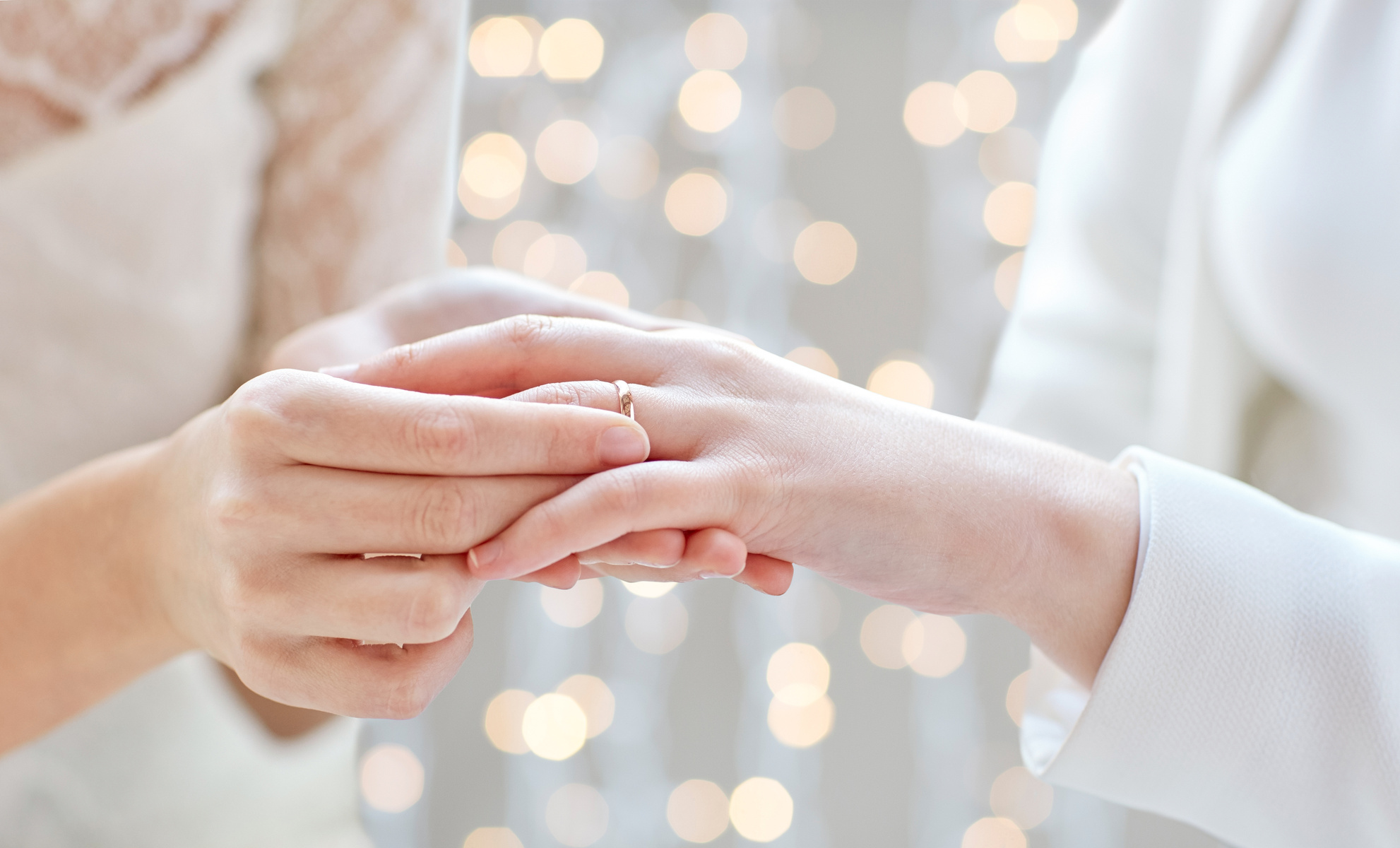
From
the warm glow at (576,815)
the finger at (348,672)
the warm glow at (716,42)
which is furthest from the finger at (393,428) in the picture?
the warm glow at (576,815)

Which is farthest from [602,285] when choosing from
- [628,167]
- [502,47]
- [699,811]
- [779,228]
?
[699,811]

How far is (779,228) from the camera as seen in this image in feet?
5.54

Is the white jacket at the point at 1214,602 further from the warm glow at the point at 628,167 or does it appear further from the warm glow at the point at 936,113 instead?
the warm glow at the point at 628,167

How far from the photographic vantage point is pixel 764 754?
1.81m

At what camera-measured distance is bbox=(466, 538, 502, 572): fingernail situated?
511mm

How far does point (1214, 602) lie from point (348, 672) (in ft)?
1.83

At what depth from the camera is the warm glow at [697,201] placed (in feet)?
5.57

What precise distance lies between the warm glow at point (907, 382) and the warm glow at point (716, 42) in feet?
2.14

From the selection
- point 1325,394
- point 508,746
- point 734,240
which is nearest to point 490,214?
point 734,240

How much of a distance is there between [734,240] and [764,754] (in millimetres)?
1051

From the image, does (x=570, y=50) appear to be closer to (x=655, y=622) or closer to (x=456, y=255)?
(x=456, y=255)

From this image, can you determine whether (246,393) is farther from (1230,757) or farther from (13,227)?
(1230,757)

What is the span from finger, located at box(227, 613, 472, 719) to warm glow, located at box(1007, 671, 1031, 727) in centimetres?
151

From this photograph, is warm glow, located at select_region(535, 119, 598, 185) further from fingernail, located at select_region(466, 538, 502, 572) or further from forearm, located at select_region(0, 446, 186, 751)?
fingernail, located at select_region(466, 538, 502, 572)
